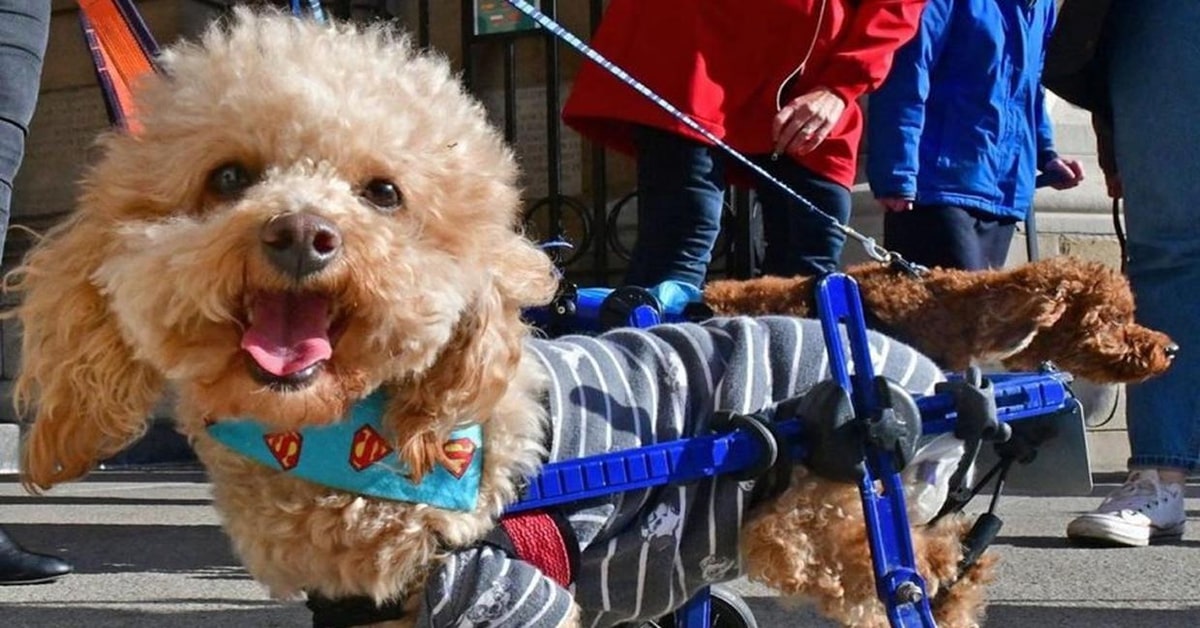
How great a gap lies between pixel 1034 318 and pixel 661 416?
1.99 ft

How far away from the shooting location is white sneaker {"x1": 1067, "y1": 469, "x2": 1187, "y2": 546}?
357cm

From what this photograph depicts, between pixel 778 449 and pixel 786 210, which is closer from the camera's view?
pixel 778 449

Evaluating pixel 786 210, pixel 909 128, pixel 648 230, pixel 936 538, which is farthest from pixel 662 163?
pixel 936 538

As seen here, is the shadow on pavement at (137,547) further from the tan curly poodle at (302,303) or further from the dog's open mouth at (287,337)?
the dog's open mouth at (287,337)

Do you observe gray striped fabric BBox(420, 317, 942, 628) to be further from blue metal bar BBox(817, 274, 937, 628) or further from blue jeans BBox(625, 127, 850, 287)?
blue jeans BBox(625, 127, 850, 287)

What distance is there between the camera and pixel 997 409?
205 cm

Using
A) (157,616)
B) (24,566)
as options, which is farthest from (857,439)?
(24,566)

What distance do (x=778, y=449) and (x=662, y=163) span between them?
1237 millimetres

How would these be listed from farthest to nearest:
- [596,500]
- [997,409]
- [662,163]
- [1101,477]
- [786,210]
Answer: [1101,477] < [786,210] < [662,163] < [997,409] < [596,500]

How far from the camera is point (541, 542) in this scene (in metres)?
1.87

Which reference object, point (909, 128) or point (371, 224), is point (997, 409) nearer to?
point (371, 224)

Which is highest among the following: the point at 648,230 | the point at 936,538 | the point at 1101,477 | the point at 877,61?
the point at 877,61

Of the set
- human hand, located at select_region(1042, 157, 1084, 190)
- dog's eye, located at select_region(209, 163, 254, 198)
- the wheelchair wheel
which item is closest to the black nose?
dog's eye, located at select_region(209, 163, 254, 198)

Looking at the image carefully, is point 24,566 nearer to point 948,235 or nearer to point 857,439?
point 857,439
